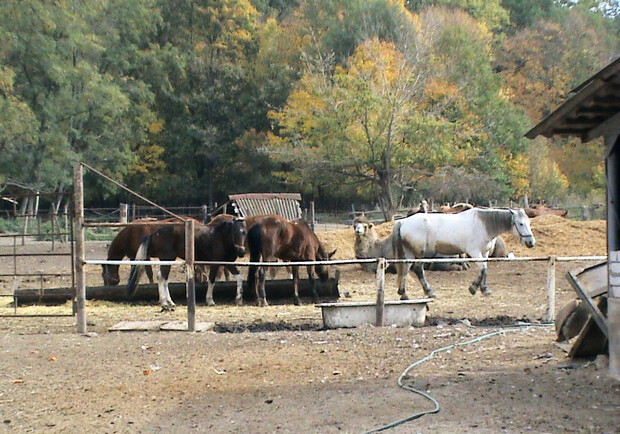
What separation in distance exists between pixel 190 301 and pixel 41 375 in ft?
8.60

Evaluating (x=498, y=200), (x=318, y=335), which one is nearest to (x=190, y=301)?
(x=318, y=335)

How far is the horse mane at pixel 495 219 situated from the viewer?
44.2 feet

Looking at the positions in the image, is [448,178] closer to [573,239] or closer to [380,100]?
[380,100]

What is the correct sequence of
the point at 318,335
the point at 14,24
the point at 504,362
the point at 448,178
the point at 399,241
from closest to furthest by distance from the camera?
the point at 504,362, the point at 318,335, the point at 399,241, the point at 448,178, the point at 14,24

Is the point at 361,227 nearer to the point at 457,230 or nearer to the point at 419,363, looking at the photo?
the point at 457,230

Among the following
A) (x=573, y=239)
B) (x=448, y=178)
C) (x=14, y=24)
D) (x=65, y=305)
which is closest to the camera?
(x=65, y=305)

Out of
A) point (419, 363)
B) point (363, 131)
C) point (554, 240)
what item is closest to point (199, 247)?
point (419, 363)

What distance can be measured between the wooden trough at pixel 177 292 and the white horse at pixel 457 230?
1551 millimetres

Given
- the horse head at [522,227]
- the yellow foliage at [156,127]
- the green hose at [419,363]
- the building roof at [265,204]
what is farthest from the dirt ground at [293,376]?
the yellow foliage at [156,127]

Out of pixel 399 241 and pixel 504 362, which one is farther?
pixel 399 241

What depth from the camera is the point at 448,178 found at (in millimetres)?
29547

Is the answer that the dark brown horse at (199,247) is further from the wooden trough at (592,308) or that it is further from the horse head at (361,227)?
the wooden trough at (592,308)

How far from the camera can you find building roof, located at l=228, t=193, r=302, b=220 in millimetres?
21016

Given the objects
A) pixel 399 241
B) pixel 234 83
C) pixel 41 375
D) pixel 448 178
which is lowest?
pixel 41 375
